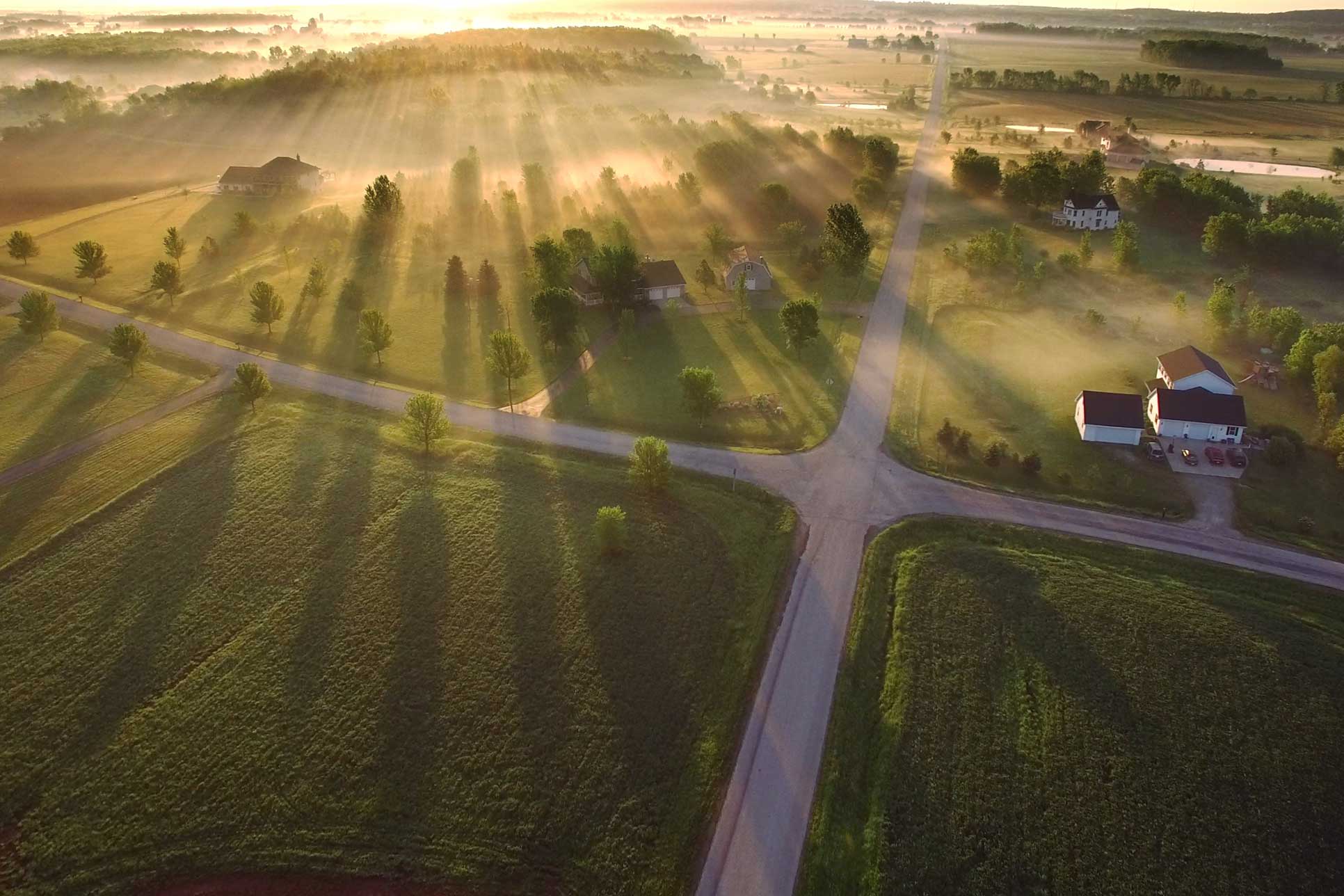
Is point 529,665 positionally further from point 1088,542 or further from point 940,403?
point 940,403

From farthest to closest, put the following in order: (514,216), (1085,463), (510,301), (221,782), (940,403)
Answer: (514,216), (510,301), (940,403), (1085,463), (221,782)

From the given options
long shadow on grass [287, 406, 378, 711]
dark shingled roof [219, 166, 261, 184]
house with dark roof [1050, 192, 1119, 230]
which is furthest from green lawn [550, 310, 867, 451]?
dark shingled roof [219, 166, 261, 184]

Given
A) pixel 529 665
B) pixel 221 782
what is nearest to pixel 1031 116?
pixel 529 665

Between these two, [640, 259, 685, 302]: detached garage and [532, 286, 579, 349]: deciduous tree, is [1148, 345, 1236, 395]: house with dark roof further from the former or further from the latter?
[532, 286, 579, 349]: deciduous tree

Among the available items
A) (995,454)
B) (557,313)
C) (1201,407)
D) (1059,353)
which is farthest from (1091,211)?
(557,313)

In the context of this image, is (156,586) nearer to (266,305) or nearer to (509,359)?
(509,359)

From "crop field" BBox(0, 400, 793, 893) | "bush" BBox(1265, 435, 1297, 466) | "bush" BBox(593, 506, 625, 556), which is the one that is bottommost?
"crop field" BBox(0, 400, 793, 893)

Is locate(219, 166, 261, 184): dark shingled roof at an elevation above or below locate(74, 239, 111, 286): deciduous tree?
Result: above
